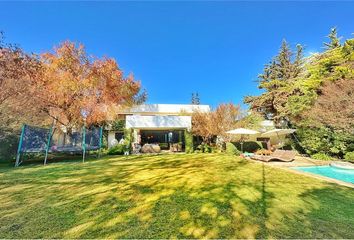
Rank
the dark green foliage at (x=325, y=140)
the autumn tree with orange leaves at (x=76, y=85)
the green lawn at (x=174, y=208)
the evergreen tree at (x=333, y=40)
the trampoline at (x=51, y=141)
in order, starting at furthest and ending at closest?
the evergreen tree at (x=333, y=40) < the autumn tree with orange leaves at (x=76, y=85) < the dark green foliage at (x=325, y=140) < the trampoline at (x=51, y=141) < the green lawn at (x=174, y=208)

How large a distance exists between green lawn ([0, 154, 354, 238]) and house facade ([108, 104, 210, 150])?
47.1ft

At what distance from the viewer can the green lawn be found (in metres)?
3.71

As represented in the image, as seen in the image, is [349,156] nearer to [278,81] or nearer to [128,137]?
[278,81]

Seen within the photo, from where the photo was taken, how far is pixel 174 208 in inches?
188

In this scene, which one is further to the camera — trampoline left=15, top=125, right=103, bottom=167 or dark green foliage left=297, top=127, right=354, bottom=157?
dark green foliage left=297, top=127, right=354, bottom=157

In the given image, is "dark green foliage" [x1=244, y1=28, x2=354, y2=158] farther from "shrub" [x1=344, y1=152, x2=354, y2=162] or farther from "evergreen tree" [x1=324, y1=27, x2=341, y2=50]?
"evergreen tree" [x1=324, y1=27, x2=341, y2=50]

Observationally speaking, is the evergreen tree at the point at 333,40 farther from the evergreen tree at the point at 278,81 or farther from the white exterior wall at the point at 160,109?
the white exterior wall at the point at 160,109

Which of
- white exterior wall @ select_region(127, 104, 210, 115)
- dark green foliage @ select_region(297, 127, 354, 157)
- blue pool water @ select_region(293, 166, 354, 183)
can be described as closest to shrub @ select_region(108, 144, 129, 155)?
white exterior wall @ select_region(127, 104, 210, 115)

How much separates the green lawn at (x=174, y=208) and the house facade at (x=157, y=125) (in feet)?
47.1

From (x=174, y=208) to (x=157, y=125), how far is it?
57.1 feet

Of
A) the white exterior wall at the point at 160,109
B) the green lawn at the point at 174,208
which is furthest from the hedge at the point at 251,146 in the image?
the green lawn at the point at 174,208

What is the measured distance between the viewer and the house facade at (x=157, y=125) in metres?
21.9

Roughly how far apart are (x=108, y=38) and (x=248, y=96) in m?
18.6

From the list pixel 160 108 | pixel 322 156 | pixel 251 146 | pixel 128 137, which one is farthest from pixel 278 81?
pixel 128 137
